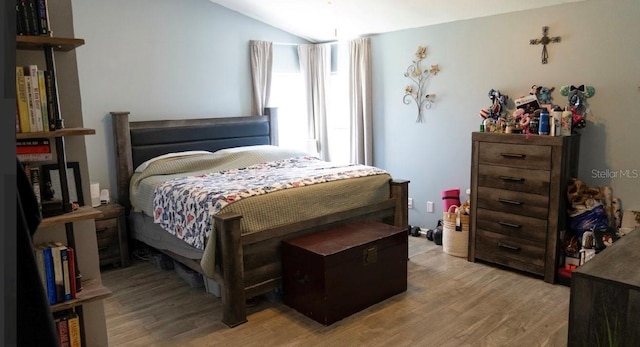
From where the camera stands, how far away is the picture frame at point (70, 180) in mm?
2038

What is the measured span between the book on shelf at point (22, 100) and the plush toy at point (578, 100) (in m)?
3.52

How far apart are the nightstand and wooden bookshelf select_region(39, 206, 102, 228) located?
203 cm

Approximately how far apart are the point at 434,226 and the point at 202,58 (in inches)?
119

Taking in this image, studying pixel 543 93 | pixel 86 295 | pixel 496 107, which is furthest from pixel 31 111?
pixel 543 93

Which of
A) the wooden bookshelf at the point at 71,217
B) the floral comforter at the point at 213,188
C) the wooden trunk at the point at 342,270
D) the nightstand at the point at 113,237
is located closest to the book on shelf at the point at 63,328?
the wooden bookshelf at the point at 71,217

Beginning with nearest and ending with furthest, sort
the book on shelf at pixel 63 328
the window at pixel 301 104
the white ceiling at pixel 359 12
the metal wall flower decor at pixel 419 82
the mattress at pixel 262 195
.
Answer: the book on shelf at pixel 63 328
the mattress at pixel 262 195
the white ceiling at pixel 359 12
the metal wall flower decor at pixel 419 82
the window at pixel 301 104

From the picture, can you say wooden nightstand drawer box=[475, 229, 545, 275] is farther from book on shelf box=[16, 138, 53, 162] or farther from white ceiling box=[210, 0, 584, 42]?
book on shelf box=[16, 138, 53, 162]

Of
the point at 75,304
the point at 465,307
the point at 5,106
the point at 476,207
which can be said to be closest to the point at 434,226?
the point at 476,207

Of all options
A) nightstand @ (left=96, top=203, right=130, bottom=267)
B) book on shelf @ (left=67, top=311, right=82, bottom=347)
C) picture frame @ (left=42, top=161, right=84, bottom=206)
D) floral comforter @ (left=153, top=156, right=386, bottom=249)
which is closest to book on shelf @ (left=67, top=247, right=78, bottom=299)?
book on shelf @ (left=67, top=311, right=82, bottom=347)

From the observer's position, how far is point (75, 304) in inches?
80.7

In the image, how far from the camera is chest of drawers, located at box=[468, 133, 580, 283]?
3.45 m

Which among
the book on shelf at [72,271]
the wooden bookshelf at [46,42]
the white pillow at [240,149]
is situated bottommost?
the book on shelf at [72,271]

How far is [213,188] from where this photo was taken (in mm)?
3408

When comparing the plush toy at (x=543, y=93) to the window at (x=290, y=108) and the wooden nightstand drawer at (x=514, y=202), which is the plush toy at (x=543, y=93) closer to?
the wooden nightstand drawer at (x=514, y=202)
